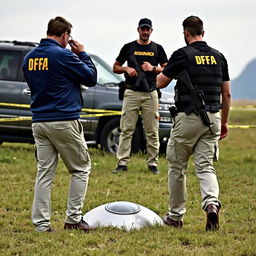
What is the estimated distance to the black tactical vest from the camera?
6.13 m

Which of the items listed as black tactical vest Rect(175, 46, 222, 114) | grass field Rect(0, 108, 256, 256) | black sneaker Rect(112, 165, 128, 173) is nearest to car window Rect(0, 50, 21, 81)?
grass field Rect(0, 108, 256, 256)

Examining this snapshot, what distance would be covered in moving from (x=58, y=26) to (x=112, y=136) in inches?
238

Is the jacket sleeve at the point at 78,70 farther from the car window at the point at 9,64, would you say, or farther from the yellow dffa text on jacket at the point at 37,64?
the car window at the point at 9,64

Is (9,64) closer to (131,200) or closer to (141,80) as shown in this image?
(141,80)

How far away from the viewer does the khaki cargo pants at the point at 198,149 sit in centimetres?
616

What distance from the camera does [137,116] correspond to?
9.99m

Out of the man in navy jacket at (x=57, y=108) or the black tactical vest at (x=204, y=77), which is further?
the black tactical vest at (x=204, y=77)

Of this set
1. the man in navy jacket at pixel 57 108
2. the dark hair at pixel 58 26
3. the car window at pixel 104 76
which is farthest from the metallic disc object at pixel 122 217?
the car window at pixel 104 76

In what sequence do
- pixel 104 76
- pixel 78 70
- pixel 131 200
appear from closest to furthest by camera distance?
pixel 78 70 → pixel 131 200 → pixel 104 76

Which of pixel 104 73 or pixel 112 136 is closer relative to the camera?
pixel 112 136

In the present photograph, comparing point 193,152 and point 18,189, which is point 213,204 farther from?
point 18,189

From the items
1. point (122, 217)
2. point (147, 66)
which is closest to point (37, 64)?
point (122, 217)

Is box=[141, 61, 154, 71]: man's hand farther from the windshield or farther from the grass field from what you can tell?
the windshield

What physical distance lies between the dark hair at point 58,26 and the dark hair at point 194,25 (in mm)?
1083
